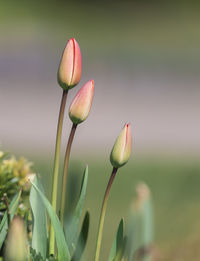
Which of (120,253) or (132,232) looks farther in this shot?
(120,253)

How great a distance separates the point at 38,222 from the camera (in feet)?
4.62

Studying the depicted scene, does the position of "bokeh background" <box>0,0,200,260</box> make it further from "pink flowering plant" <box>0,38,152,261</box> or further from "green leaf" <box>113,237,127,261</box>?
"green leaf" <box>113,237,127,261</box>

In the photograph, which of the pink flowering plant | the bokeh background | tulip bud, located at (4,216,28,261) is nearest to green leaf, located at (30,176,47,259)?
the pink flowering plant

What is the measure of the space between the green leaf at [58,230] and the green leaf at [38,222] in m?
0.06

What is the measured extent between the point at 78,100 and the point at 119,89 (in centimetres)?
839

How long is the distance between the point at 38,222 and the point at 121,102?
7.57 m

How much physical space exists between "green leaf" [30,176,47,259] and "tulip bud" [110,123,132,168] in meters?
0.18

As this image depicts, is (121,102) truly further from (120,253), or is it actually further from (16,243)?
(16,243)

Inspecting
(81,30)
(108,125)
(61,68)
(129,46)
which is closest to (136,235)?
(61,68)

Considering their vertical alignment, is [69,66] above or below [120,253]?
above

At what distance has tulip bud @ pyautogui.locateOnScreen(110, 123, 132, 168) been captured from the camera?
4.36 feet

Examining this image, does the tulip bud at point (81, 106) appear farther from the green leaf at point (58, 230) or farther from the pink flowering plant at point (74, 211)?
the green leaf at point (58, 230)

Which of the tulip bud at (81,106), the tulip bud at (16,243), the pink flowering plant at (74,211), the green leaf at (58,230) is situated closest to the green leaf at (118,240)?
the pink flowering plant at (74,211)

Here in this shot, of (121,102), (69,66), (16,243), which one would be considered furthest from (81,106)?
(121,102)
